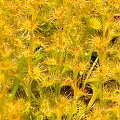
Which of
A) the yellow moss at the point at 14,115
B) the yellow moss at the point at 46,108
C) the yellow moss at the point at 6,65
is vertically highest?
the yellow moss at the point at 6,65

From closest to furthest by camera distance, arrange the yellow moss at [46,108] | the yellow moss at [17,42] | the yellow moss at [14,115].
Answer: the yellow moss at [14,115], the yellow moss at [46,108], the yellow moss at [17,42]

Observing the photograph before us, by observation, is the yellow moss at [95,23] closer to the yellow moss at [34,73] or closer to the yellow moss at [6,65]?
the yellow moss at [34,73]

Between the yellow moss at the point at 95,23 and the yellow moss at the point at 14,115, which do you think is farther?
the yellow moss at the point at 95,23

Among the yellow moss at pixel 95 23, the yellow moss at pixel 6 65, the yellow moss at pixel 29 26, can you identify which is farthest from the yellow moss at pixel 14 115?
the yellow moss at pixel 95 23

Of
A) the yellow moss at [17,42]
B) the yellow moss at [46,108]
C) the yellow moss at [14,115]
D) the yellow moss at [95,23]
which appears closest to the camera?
the yellow moss at [14,115]

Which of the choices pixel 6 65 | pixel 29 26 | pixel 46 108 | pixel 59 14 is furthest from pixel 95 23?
pixel 6 65

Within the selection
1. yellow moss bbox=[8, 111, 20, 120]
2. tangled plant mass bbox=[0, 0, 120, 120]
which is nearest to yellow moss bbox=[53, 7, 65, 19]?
tangled plant mass bbox=[0, 0, 120, 120]

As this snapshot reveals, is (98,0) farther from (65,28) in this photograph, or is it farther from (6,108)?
(6,108)

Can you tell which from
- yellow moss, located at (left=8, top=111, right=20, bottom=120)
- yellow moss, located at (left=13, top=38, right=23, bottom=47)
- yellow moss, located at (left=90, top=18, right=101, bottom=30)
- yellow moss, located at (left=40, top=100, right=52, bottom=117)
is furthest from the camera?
yellow moss, located at (left=90, top=18, right=101, bottom=30)

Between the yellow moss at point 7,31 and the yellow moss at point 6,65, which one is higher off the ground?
the yellow moss at point 7,31

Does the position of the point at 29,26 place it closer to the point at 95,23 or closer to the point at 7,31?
the point at 7,31

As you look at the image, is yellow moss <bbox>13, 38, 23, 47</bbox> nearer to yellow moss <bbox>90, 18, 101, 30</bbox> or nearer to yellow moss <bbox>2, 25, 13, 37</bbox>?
yellow moss <bbox>2, 25, 13, 37</bbox>

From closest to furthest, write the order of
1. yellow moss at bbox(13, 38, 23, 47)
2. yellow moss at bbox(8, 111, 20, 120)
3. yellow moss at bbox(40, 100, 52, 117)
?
yellow moss at bbox(8, 111, 20, 120) → yellow moss at bbox(40, 100, 52, 117) → yellow moss at bbox(13, 38, 23, 47)

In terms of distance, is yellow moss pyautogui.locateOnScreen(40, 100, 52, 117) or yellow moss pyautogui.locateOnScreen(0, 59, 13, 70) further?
yellow moss pyautogui.locateOnScreen(40, 100, 52, 117)
